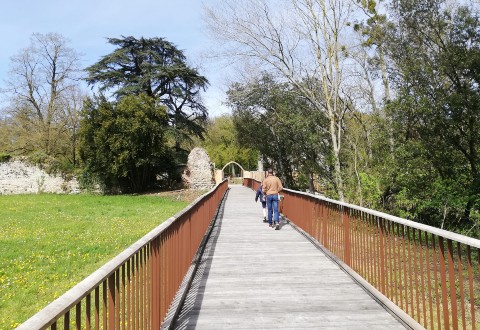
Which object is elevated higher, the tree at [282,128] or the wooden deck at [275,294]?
the tree at [282,128]

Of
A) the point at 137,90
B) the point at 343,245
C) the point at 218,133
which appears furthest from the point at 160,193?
the point at 218,133

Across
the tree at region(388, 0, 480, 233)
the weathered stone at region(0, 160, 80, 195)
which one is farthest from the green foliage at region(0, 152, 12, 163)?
the tree at region(388, 0, 480, 233)

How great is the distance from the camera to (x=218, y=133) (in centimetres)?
6353

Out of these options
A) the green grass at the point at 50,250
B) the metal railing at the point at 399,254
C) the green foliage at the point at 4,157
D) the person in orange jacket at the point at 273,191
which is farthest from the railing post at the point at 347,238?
the green foliage at the point at 4,157

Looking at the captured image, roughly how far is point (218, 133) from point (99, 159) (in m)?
34.7

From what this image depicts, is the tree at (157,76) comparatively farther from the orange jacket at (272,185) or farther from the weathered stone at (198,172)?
the orange jacket at (272,185)

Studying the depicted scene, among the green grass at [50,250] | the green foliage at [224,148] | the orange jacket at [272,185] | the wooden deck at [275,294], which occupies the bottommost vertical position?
the green grass at [50,250]

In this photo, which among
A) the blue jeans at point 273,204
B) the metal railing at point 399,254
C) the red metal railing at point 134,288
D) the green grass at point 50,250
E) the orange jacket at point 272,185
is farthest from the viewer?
the blue jeans at point 273,204

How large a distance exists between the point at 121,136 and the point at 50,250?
20541 mm

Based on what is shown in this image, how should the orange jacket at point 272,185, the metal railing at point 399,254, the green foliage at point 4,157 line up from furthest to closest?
the green foliage at point 4,157 → the orange jacket at point 272,185 → the metal railing at point 399,254

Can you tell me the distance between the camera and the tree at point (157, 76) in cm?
3394

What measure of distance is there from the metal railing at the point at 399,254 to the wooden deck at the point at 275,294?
32cm

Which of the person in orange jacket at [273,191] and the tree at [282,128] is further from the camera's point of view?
the tree at [282,128]

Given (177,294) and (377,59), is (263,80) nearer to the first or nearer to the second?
(377,59)
